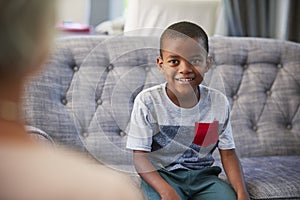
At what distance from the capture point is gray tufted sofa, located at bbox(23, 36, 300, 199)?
184 cm

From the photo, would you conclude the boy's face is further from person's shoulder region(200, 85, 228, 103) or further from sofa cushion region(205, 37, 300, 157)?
sofa cushion region(205, 37, 300, 157)

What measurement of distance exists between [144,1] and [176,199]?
118 cm

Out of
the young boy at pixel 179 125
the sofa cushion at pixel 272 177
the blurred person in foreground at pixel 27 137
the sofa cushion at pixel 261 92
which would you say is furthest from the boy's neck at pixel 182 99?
the blurred person in foreground at pixel 27 137

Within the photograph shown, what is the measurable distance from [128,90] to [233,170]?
0.41 m

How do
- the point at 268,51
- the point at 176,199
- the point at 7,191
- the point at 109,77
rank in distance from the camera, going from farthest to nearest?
1. the point at 268,51
2. the point at 109,77
3. the point at 176,199
4. the point at 7,191

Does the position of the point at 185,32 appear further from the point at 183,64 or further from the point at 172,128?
the point at 172,128

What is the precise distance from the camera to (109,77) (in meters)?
2.01

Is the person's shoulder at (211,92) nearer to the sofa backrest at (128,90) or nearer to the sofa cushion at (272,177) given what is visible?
the sofa backrest at (128,90)

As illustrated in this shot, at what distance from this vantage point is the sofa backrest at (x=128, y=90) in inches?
74.0

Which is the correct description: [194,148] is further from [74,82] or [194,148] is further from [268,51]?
[268,51]

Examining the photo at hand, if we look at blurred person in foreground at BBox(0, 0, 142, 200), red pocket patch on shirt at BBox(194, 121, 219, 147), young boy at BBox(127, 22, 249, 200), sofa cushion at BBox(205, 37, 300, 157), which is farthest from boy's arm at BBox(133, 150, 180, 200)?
blurred person in foreground at BBox(0, 0, 142, 200)

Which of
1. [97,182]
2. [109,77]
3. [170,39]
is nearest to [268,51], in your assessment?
[109,77]

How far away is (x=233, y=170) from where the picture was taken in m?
1.69

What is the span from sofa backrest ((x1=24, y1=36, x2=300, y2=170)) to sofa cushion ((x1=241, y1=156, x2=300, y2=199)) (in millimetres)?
139
